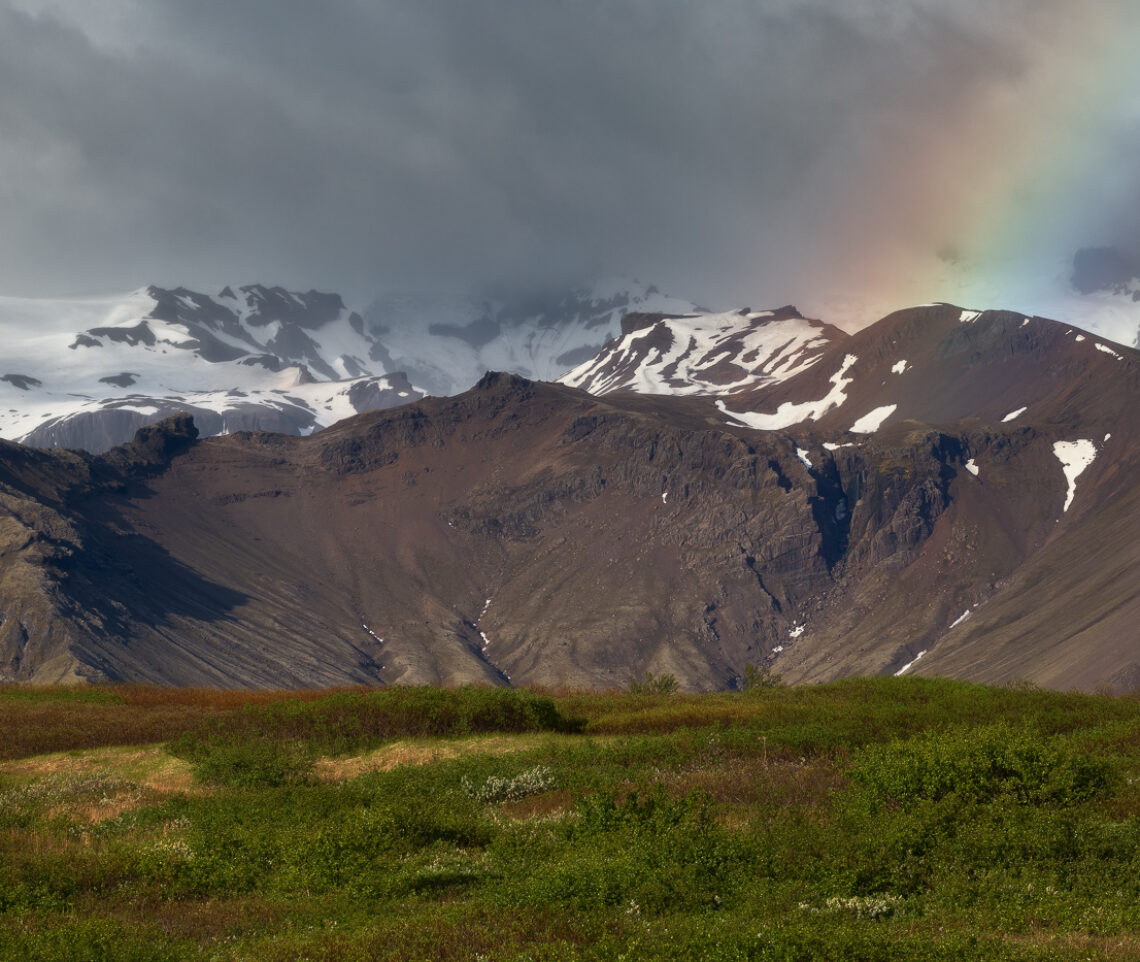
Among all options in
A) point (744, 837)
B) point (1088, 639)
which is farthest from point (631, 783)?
point (1088, 639)

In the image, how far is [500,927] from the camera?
57.2ft

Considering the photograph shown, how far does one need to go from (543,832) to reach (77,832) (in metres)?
11.8

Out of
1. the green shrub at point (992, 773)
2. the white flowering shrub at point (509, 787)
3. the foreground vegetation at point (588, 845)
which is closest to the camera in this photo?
the foreground vegetation at point (588, 845)

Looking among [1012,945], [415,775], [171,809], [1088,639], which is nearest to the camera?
[1012,945]

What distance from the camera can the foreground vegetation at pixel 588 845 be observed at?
1717cm

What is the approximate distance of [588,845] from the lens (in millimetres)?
22828

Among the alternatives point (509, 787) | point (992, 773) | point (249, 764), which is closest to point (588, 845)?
point (509, 787)

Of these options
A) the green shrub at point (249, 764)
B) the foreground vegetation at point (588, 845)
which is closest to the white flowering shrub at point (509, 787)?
the foreground vegetation at point (588, 845)

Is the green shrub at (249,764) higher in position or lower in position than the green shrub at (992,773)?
higher

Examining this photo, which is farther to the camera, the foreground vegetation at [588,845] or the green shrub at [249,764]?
the green shrub at [249,764]

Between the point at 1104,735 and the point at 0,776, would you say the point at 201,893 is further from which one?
the point at 1104,735

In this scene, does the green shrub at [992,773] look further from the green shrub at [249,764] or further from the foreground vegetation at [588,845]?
the green shrub at [249,764]

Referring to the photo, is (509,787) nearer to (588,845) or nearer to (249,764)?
(588,845)

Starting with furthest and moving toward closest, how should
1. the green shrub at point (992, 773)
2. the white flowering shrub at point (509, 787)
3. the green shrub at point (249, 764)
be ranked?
the green shrub at point (249, 764), the white flowering shrub at point (509, 787), the green shrub at point (992, 773)
